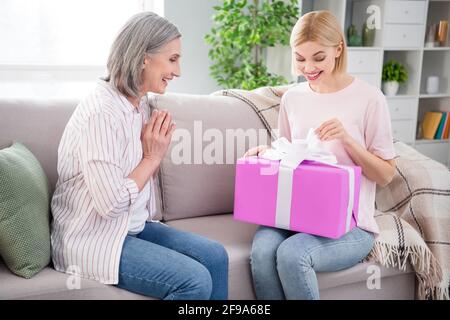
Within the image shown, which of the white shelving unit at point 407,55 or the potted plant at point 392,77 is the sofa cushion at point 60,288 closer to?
the white shelving unit at point 407,55

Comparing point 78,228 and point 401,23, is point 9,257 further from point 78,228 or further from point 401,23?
point 401,23

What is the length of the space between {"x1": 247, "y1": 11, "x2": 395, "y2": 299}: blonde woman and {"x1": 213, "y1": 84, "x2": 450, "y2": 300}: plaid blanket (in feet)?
0.31

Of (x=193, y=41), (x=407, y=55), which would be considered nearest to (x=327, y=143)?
(x=193, y=41)

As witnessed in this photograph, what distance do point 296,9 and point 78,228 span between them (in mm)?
2252

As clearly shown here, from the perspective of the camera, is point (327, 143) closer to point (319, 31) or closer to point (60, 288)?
point (319, 31)

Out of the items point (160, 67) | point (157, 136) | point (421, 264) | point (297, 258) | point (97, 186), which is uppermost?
point (160, 67)

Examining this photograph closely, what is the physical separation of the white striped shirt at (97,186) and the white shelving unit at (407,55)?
2.39m

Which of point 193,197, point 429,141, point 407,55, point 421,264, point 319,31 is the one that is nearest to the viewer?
point 319,31

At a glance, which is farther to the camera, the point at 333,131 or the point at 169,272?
the point at 333,131

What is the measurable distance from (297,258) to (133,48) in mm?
724

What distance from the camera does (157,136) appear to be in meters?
1.47

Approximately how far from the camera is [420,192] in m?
1.82

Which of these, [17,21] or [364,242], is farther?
[17,21]
